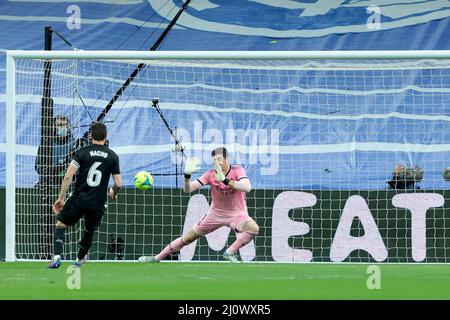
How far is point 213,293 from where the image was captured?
10.8 metres

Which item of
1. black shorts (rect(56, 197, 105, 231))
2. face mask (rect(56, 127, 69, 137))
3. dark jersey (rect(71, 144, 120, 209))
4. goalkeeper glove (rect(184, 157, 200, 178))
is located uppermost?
face mask (rect(56, 127, 69, 137))

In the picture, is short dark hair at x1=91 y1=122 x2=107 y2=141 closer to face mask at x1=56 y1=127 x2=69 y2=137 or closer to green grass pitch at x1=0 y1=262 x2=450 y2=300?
green grass pitch at x1=0 y1=262 x2=450 y2=300

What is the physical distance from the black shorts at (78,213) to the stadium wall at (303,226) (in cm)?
408

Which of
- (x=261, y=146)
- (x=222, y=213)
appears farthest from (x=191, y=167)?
(x=261, y=146)

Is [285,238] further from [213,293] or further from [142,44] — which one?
[213,293]

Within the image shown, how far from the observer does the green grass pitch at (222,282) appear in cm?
1052

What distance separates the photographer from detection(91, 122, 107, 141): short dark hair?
14.5m

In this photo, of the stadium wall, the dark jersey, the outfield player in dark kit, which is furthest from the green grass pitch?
the stadium wall

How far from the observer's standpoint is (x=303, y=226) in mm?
18969

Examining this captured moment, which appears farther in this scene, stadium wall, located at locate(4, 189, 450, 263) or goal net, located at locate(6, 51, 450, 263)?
stadium wall, located at locate(4, 189, 450, 263)

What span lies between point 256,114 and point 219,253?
2.96 m

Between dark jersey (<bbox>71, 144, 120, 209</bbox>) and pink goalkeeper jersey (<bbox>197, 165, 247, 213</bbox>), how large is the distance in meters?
2.82

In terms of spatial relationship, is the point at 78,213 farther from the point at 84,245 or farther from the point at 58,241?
the point at 58,241

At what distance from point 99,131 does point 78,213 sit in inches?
42.4
